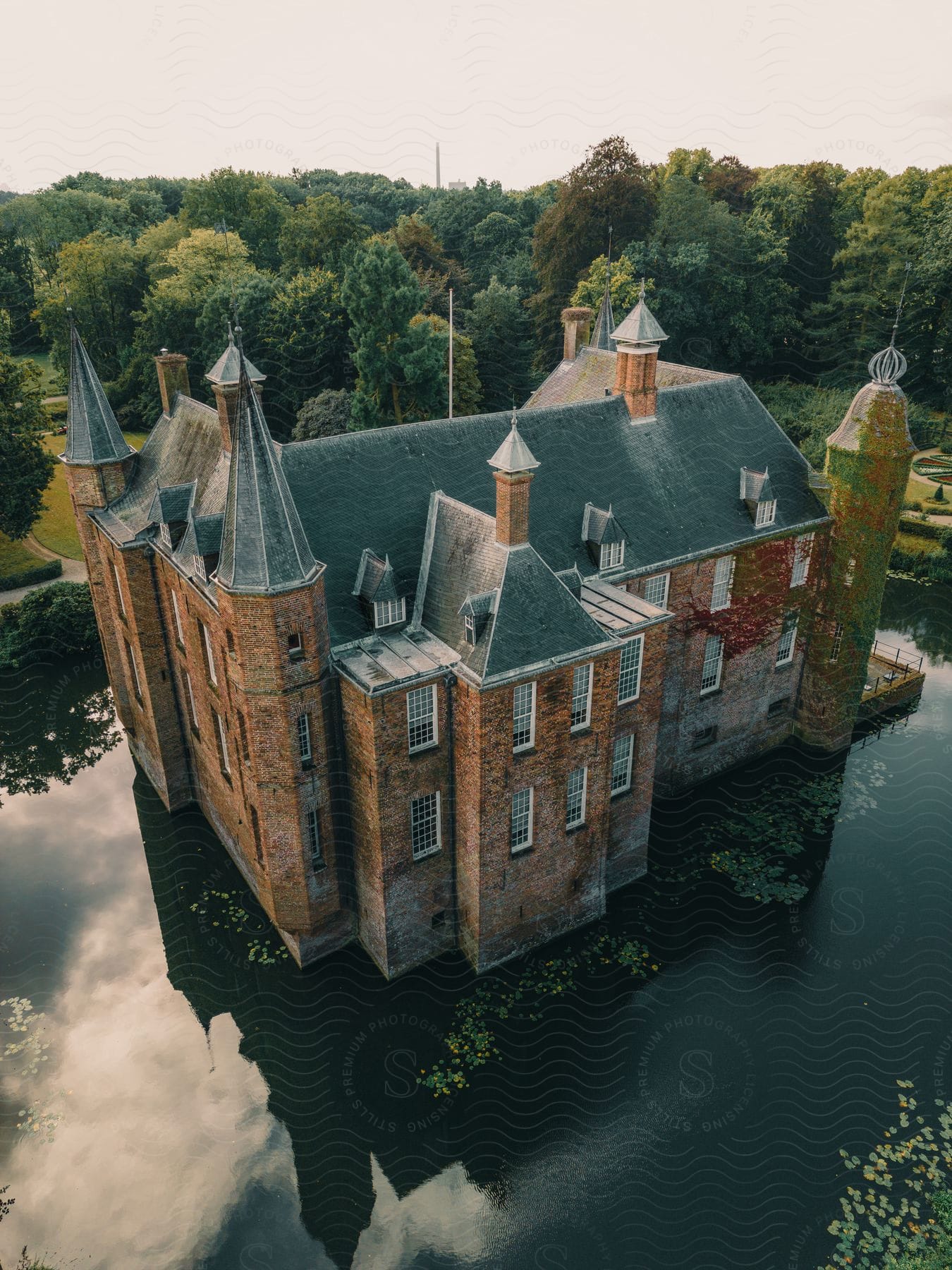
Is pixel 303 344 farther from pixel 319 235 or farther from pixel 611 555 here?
pixel 611 555

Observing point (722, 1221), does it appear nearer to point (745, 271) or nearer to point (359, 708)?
point (359, 708)

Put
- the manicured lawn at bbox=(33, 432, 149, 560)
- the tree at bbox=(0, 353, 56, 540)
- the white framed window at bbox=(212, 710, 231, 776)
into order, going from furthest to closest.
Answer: the manicured lawn at bbox=(33, 432, 149, 560) → the tree at bbox=(0, 353, 56, 540) → the white framed window at bbox=(212, 710, 231, 776)

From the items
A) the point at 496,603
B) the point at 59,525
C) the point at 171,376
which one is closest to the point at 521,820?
the point at 496,603

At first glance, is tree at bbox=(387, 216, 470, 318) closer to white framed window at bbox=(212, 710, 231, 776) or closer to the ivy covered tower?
the ivy covered tower

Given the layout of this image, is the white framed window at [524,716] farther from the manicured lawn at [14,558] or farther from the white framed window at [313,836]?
the manicured lawn at [14,558]

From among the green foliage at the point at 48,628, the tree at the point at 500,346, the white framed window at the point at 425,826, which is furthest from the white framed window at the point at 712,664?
the tree at the point at 500,346

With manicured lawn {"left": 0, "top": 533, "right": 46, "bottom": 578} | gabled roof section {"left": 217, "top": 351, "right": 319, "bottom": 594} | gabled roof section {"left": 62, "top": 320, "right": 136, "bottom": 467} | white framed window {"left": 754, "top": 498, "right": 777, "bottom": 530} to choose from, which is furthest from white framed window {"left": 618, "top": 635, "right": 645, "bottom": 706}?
manicured lawn {"left": 0, "top": 533, "right": 46, "bottom": 578}

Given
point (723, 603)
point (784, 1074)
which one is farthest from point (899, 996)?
point (723, 603)
